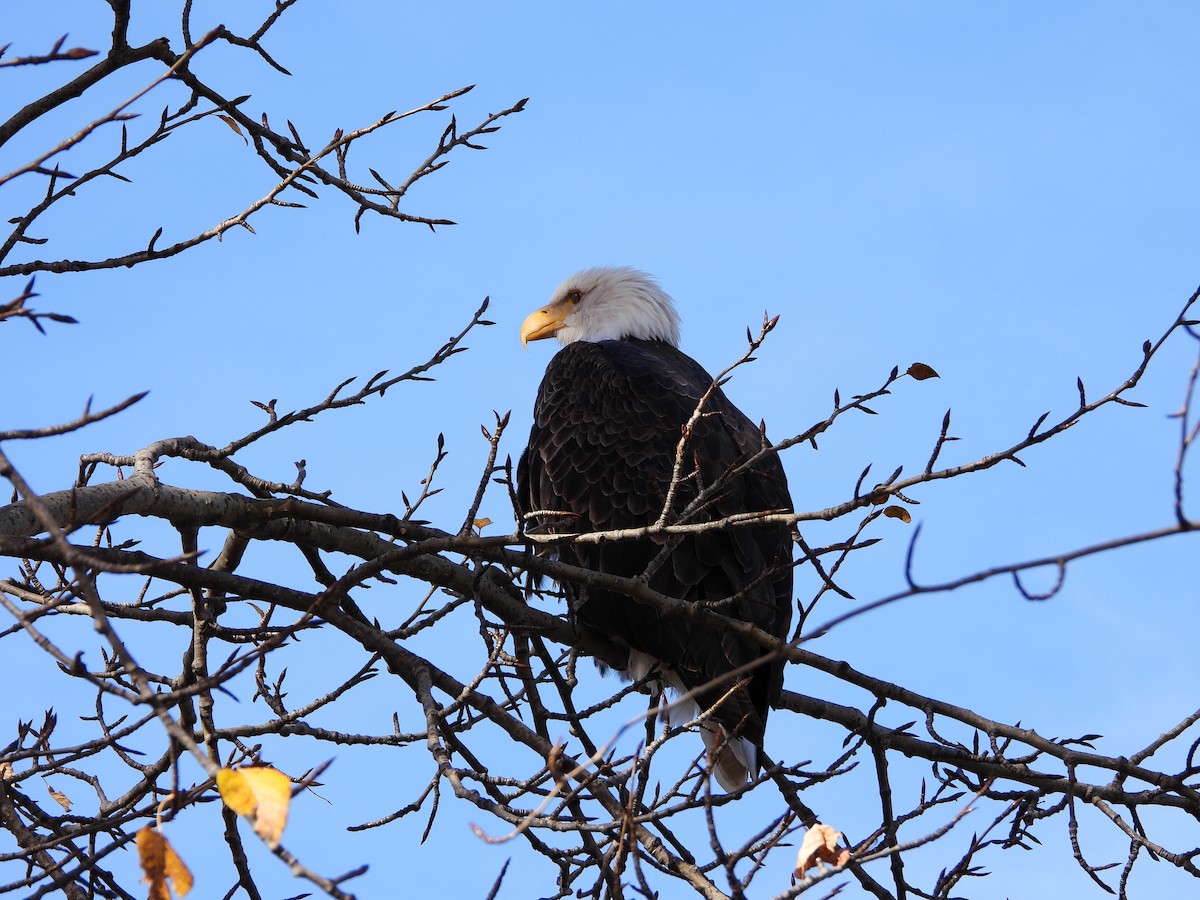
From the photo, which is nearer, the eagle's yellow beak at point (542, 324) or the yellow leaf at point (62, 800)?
the yellow leaf at point (62, 800)

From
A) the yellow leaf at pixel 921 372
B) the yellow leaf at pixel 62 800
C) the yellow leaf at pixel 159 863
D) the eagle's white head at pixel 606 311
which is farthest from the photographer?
the eagle's white head at pixel 606 311

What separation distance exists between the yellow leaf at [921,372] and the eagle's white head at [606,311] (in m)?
3.76

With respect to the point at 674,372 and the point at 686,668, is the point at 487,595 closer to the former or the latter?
the point at 686,668

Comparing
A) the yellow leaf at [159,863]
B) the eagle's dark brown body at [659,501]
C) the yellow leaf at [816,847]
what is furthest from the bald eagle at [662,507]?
the yellow leaf at [159,863]

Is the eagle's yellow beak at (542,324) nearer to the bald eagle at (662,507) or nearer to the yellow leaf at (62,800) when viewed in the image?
the bald eagle at (662,507)

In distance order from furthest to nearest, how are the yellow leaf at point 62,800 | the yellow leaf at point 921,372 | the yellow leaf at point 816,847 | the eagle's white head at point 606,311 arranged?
the eagle's white head at point 606,311 → the yellow leaf at point 62,800 → the yellow leaf at point 921,372 → the yellow leaf at point 816,847

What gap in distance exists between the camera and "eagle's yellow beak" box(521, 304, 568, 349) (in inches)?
271

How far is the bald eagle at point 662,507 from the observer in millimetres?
4453

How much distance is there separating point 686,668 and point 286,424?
1688 millimetres

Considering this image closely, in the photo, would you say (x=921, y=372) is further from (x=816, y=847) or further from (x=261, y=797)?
(x=261, y=797)

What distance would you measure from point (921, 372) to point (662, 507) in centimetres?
189

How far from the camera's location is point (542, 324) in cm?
689

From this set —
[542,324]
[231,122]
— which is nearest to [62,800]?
[231,122]

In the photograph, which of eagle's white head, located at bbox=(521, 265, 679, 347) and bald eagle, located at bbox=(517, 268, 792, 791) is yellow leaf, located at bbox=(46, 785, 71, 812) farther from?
eagle's white head, located at bbox=(521, 265, 679, 347)
